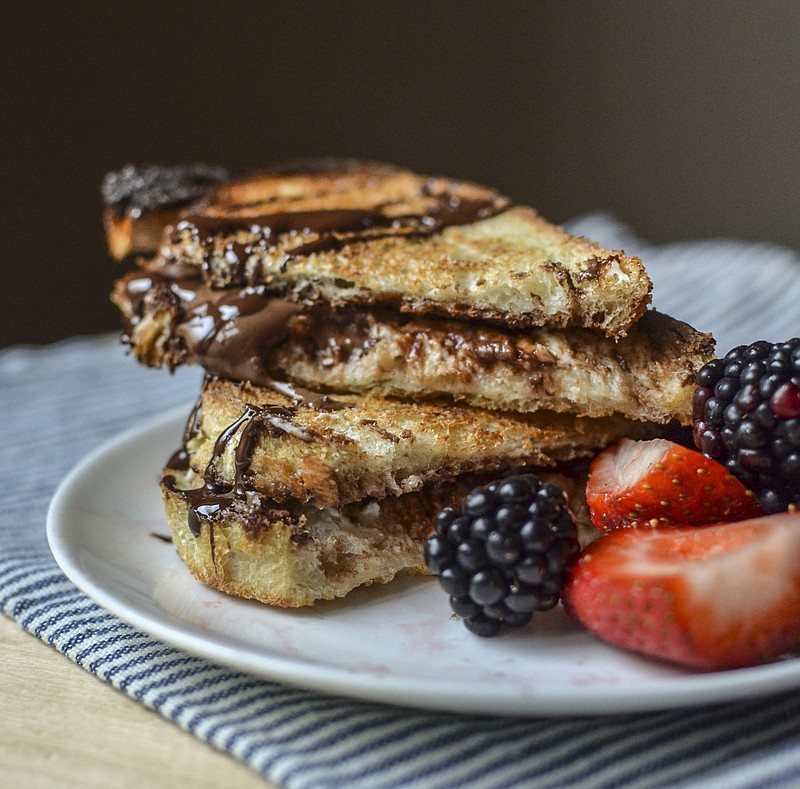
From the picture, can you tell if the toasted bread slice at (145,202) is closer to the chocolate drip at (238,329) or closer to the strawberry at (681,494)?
the chocolate drip at (238,329)

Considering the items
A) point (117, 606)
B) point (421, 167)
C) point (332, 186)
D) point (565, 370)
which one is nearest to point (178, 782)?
point (117, 606)

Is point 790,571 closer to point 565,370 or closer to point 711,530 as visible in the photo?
point 711,530

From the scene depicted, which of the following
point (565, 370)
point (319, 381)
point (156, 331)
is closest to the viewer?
point (565, 370)

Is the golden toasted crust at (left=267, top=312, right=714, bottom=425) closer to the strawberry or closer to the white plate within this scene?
the strawberry

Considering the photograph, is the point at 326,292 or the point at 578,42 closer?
the point at 326,292

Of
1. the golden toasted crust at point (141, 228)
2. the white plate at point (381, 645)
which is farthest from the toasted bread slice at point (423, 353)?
the golden toasted crust at point (141, 228)

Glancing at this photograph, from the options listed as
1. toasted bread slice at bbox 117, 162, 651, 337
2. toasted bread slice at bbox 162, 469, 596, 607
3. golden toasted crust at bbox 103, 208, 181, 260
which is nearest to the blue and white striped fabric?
toasted bread slice at bbox 162, 469, 596, 607
